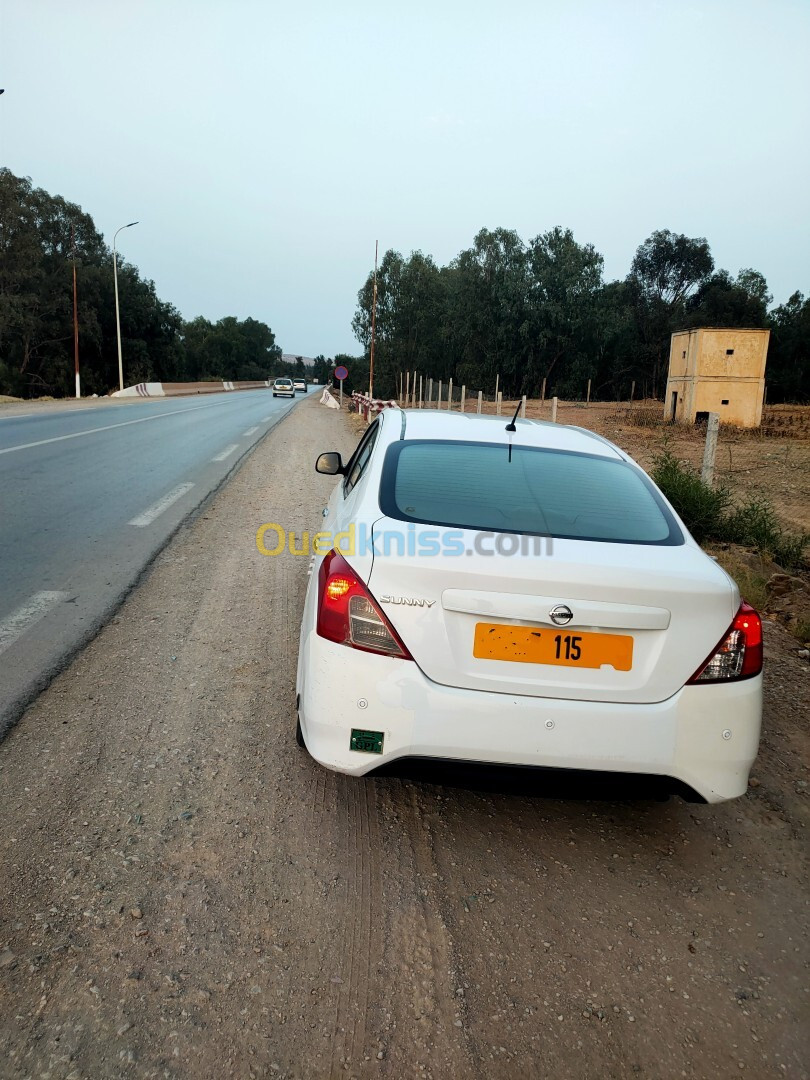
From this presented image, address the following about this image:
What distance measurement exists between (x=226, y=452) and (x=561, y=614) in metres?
13.6

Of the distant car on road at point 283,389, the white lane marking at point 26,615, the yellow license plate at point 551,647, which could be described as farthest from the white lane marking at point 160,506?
the distant car on road at point 283,389

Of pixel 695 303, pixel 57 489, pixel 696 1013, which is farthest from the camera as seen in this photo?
pixel 695 303

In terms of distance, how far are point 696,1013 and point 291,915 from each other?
1202 mm

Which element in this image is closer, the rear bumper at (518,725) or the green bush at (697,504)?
the rear bumper at (518,725)

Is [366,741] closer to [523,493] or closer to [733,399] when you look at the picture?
[523,493]

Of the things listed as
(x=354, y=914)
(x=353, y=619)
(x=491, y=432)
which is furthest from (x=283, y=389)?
(x=354, y=914)

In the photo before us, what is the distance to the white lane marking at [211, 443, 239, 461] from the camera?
46.6 ft

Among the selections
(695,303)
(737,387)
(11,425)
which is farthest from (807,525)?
(695,303)

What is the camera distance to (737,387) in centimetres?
2769

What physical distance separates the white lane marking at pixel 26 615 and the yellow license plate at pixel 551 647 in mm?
3094

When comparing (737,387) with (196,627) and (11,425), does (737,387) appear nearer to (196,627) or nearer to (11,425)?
(11,425)

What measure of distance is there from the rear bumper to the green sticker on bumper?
2 cm

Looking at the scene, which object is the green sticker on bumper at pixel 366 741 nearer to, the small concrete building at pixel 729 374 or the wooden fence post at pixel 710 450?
the wooden fence post at pixel 710 450

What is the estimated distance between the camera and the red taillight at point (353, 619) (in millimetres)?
2621
